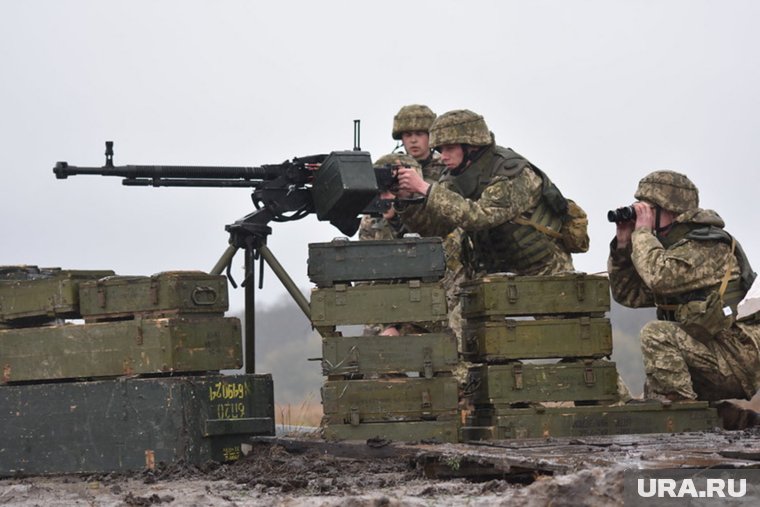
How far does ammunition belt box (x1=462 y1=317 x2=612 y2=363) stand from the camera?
9500 mm

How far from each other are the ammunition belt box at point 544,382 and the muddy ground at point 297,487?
1.33 m

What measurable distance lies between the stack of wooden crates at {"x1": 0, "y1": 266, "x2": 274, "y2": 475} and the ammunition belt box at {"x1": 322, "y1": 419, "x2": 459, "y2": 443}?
70cm

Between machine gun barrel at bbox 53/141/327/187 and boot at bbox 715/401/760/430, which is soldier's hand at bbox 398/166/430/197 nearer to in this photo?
machine gun barrel at bbox 53/141/327/187

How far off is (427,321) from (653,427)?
5.67ft

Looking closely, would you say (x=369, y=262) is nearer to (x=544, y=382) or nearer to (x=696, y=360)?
(x=544, y=382)

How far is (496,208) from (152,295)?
259cm

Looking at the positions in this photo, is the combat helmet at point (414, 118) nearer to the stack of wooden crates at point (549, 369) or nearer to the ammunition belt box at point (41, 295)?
the stack of wooden crates at point (549, 369)

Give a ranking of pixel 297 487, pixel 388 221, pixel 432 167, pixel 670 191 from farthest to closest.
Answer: pixel 432 167 → pixel 388 221 → pixel 670 191 → pixel 297 487

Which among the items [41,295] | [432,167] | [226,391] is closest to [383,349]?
[226,391]

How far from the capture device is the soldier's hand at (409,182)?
33.1 feet

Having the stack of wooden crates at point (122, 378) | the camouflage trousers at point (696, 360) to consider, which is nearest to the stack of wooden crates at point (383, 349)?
the stack of wooden crates at point (122, 378)

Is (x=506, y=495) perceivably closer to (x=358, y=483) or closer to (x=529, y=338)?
(x=358, y=483)

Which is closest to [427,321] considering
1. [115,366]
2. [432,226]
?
[432,226]

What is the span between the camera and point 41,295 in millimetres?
9508
